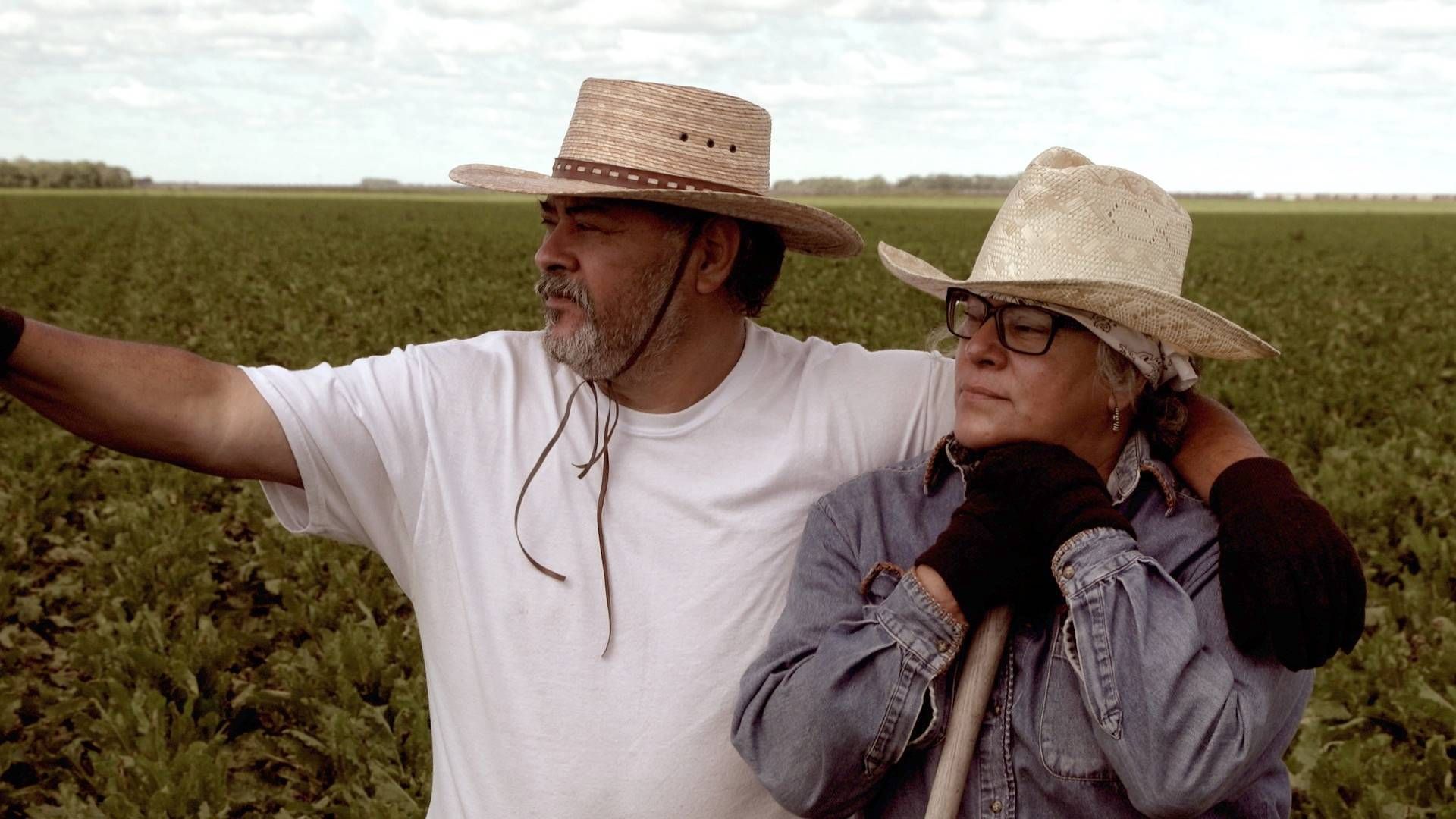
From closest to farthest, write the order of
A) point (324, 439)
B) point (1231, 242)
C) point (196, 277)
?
point (324, 439), point (196, 277), point (1231, 242)

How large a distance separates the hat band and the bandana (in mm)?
661

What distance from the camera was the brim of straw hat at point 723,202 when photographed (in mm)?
2521

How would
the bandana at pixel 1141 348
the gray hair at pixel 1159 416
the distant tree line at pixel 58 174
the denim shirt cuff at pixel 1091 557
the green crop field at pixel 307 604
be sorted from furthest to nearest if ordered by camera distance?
the distant tree line at pixel 58 174 < the green crop field at pixel 307 604 < the gray hair at pixel 1159 416 < the bandana at pixel 1141 348 < the denim shirt cuff at pixel 1091 557

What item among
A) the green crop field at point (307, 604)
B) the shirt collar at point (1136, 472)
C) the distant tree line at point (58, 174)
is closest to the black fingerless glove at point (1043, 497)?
the shirt collar at point (1136, 472)

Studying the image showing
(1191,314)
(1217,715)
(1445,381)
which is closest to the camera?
(1217,715)

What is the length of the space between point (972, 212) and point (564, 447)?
6734 cm

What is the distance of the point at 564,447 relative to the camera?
8.41 feet

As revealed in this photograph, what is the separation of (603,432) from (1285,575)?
1.22 meters

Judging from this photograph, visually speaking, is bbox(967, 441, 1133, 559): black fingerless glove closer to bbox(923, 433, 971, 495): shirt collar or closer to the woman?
the woman

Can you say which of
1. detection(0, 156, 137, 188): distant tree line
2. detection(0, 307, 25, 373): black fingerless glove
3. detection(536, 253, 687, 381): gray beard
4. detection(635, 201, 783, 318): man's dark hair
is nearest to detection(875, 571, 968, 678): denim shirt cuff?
detection(536, 253, 687, 381): gray beard

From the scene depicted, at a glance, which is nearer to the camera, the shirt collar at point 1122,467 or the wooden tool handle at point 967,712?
the wooden tool handle at point 967,712

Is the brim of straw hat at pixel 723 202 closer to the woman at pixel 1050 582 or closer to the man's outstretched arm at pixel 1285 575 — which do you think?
the woman at pixel 1050 582

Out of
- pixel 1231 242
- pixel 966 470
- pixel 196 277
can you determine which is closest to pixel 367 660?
pixel 966 470

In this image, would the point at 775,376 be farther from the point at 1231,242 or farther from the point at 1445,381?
the point at 1231,242
